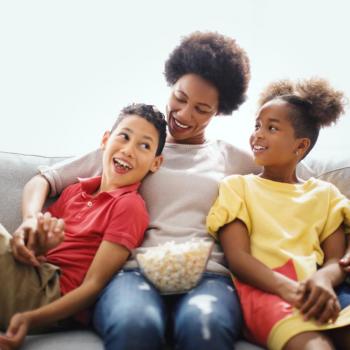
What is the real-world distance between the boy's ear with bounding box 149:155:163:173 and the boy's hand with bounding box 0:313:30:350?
1.79ft

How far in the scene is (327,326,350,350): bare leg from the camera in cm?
108

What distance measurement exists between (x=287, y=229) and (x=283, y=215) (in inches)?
1.5

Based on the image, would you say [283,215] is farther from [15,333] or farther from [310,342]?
[15,333]

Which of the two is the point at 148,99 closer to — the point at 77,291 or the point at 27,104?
the point at 27,104

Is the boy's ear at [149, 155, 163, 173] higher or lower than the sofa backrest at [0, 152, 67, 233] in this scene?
higher

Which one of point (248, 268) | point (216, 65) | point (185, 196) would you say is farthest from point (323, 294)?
point (216, 65)

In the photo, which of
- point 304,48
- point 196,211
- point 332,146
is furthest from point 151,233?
point 304,48

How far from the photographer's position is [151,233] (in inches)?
51.7

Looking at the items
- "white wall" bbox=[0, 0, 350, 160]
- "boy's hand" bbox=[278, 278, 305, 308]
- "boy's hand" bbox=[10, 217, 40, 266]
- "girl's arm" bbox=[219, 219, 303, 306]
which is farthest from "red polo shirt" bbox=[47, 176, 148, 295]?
"white wall" bbox=[0, 0, 350, 160]

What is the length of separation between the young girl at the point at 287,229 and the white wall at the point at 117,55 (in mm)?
389

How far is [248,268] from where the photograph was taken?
3.93 feet

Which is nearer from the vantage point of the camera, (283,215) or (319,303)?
(319,303)

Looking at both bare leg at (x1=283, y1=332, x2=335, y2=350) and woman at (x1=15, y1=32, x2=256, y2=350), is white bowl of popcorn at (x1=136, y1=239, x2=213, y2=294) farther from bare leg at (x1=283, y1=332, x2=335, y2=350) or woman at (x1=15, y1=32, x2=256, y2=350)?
bare leg at (x1=283, y1=332, x2=335, y2=350)

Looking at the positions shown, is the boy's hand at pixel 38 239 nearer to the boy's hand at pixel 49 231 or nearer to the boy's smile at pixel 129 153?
the boy's hand at pixel 49 231
